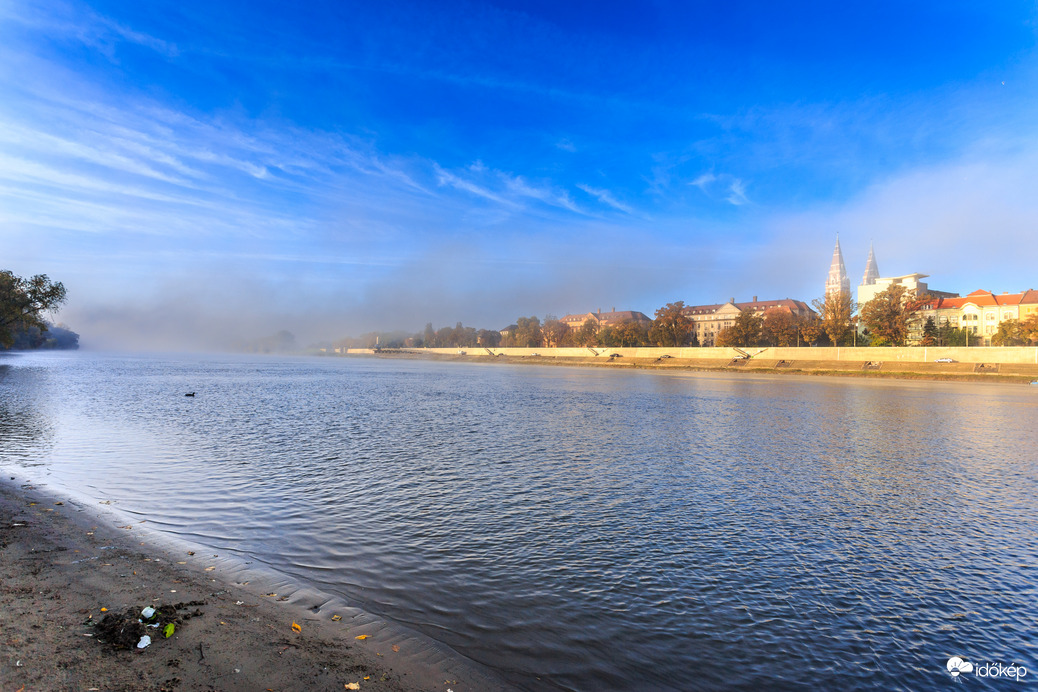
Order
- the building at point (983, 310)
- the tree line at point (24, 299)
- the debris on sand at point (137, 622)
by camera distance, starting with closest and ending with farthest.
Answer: the debris on sand at point (137, 622) → the tree line at point (24, 299) → the building at point (983, 310)

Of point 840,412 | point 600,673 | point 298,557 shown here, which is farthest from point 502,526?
point 840,412

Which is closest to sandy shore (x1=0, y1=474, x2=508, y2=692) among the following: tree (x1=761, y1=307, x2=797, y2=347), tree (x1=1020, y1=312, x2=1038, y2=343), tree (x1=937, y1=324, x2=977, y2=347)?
tree (x1=1020, y1=312, x2=1038, y2=343)

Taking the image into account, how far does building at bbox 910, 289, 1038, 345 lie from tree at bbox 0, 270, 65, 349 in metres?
178

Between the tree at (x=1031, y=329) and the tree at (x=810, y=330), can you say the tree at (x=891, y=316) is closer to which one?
the tree at (x=810, y=330)

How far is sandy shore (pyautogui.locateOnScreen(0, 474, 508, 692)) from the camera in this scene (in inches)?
209

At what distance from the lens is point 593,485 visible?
15.0 meters

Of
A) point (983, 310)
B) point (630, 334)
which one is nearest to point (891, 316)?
point (983, 310)

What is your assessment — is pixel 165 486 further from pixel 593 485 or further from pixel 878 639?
pixel 878 639

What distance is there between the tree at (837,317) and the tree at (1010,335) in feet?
87.9

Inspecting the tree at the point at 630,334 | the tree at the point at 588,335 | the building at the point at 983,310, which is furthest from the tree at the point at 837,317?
the tree at the point at 588,335

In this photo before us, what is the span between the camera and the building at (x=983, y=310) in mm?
132625

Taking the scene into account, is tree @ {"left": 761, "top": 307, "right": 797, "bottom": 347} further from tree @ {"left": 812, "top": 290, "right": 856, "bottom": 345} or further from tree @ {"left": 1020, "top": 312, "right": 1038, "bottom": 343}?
tree @ {"left": 1020, "top": 312, "right": 1038, "bottom": 343}

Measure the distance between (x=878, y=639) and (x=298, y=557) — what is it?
9343 mm

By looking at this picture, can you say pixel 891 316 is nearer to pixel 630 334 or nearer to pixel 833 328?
pixel 833 328
